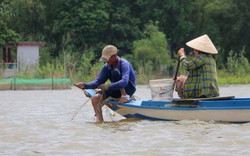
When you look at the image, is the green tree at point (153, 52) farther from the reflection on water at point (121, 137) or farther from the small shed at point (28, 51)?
the reflection on water at point (121, 137)

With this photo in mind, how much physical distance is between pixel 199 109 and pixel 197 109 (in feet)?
0.10

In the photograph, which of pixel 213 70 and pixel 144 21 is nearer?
pixel 213 70

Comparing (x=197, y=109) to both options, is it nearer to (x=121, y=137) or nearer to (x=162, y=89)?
(x=162, y=89)

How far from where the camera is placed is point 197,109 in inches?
410

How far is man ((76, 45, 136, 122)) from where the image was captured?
35.6ft

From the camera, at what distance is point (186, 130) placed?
9.68 meters

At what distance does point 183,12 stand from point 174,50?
3.44 m

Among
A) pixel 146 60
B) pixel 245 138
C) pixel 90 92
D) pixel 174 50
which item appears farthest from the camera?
pixel 174 50

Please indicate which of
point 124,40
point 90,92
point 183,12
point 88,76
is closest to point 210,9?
point 183,12

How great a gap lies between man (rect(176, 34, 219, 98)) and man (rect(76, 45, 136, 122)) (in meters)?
0.97

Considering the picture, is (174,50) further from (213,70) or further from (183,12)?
(213,70)

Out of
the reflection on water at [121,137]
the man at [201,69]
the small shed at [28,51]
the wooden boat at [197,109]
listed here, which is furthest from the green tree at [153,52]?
the man at [201,69]

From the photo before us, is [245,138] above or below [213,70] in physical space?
below

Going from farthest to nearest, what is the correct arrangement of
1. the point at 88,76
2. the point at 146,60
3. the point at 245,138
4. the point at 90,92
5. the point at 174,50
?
the point at 174,50 → the point at 146,60 → the point at 88,76 → the point at 90,92 → the point at 245,138
